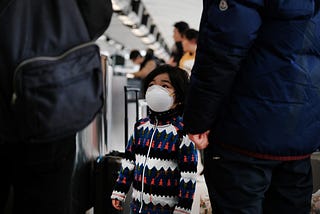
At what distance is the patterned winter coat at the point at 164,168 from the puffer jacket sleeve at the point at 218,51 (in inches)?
17.5

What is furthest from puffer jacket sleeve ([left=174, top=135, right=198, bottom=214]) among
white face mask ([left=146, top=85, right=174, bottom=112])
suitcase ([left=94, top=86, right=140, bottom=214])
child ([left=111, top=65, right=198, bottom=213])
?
suitcase ([left=94, top=86, right=140, bottom=214])

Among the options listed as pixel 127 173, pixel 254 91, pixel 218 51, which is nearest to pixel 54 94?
pixel 218 51

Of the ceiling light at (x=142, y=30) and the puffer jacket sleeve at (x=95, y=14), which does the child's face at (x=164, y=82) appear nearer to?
the puffer jacket sleeve at (x=95, y=14)

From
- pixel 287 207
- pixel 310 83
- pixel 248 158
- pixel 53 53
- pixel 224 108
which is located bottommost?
pixel 287 207

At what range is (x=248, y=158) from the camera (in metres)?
1.39

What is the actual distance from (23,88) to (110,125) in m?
1.97

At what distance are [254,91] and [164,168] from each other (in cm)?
67

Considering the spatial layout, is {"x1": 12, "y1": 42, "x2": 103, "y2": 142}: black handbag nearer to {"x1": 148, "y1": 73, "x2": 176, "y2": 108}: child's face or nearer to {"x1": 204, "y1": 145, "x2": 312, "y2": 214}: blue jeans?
{"x1": 204, "y1": 145, "x2": 312, "y2": 214}: blue jeans

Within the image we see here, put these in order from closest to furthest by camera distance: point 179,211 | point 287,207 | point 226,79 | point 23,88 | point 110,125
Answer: point 23,88 < point 226,79 < point 287,207 < point 179,211 < point 110,125

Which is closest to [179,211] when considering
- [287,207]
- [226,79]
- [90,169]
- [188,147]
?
[188,147]

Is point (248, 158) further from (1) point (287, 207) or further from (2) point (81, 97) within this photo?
(2) point (81, 97)

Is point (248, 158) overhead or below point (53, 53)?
below

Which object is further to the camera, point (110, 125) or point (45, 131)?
point (110, 125)

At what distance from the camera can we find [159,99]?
6.26 ft
